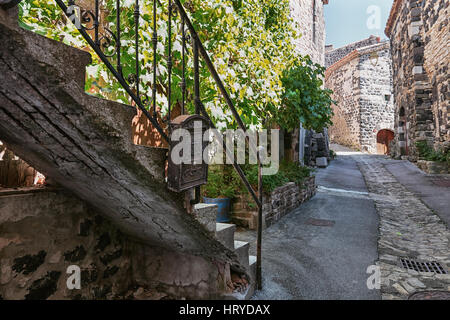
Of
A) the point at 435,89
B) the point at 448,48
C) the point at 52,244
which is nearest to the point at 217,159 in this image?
the point at 52,244

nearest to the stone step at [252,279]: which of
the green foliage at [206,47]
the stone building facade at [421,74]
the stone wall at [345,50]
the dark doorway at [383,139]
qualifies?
the green foliage at [206,47]

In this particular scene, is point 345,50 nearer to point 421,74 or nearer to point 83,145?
point 421,74

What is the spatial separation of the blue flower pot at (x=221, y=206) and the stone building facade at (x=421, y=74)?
8659 millimetres

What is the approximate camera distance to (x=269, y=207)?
4.82m

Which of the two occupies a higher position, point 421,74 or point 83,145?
point 421,74

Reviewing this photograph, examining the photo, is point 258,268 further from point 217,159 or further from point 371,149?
point 371,149

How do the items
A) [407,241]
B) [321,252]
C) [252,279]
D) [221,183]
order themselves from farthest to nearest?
[221,183]
[407,241]
[321,252]
[252,279]

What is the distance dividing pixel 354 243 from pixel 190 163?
3156mm

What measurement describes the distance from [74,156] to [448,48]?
11530 mm

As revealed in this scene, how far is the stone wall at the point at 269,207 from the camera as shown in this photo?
4605mm

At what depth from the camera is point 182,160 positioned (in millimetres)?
1667

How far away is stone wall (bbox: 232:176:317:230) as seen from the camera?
181 inches

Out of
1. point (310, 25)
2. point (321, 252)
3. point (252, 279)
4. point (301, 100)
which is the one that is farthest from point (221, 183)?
point (310, 25)

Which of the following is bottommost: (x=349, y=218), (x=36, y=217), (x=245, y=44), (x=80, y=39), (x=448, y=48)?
(x=349, y=218)
